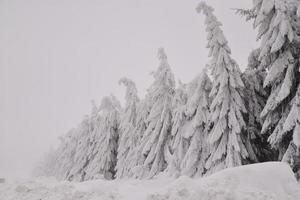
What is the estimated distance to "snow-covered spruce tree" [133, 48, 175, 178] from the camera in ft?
74.4

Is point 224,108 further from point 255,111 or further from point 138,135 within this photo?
point 138,135

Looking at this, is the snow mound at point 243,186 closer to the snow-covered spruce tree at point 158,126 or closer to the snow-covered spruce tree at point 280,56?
the snow-covered spruce tree at point 280,56

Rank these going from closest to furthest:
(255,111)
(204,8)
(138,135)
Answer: (255,111) < (204,8) < (138,135)

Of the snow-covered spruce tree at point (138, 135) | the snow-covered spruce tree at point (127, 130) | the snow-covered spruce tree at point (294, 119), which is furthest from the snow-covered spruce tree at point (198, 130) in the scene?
the snow-covered spruce tree at point (127, 130)

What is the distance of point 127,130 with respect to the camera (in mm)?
27547

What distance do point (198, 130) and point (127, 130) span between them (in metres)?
10.4

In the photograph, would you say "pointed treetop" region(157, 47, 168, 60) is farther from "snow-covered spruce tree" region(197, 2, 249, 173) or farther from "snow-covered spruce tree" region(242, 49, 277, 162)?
"snow-covered spruce tree" region(242, 49, 277, 162)

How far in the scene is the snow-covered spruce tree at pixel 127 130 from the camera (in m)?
26.8

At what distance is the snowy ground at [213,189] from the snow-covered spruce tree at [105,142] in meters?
18.3

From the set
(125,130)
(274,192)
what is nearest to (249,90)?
(274,192)

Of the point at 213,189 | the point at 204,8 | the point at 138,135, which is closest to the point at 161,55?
the point at 204,8

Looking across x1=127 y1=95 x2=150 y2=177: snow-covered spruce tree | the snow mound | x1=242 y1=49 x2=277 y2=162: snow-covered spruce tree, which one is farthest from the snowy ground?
x1=127 y1=95 x2=150 y2=177: snow-covered spruce tree

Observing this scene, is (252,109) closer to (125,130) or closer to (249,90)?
(249,90)

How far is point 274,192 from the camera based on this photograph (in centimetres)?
841
